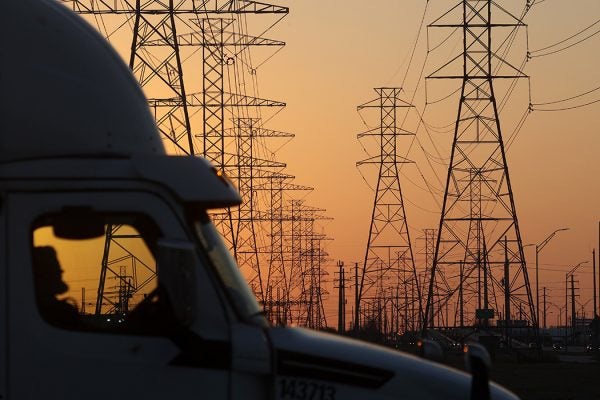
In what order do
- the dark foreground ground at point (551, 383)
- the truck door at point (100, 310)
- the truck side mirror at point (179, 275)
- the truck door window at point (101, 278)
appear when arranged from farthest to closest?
the dark foreground ground at point (551, 383)
the truck door window at point (101, 278)
the truck door at point (100, 310)
the truck side mirror at point (179, 275)

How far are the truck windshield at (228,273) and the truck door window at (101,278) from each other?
0.96 feet

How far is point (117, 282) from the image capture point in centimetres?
740

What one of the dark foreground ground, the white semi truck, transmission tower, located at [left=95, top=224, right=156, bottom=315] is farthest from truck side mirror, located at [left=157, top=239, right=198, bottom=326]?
the dark foreground ground

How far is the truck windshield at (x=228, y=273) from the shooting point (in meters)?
7.19

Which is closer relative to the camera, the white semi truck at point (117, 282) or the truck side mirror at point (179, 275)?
the truck side mirror at point (179, 275)

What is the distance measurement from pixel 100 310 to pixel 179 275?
602 mm

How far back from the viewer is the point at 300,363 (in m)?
7.10

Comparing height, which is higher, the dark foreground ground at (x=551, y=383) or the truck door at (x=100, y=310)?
the truck door at (x=100, y=310)

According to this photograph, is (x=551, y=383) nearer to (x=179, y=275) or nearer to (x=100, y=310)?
(x=100, y=310)

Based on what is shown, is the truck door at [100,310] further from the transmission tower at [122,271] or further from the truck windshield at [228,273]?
the truck windshield at [228,273]

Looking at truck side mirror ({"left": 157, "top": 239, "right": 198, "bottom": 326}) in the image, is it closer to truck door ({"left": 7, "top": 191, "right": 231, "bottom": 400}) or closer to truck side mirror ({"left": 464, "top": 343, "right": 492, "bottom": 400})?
truck door ({"left": 7, "top": 191, "right": 231, "bottom": 400})

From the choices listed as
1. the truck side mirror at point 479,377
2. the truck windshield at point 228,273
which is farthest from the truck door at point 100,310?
the truck side mirror at point 479,377

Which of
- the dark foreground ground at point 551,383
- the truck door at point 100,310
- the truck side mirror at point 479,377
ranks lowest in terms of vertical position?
the dark foreground ground at point 551,383

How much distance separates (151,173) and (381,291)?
12732 centimetres
